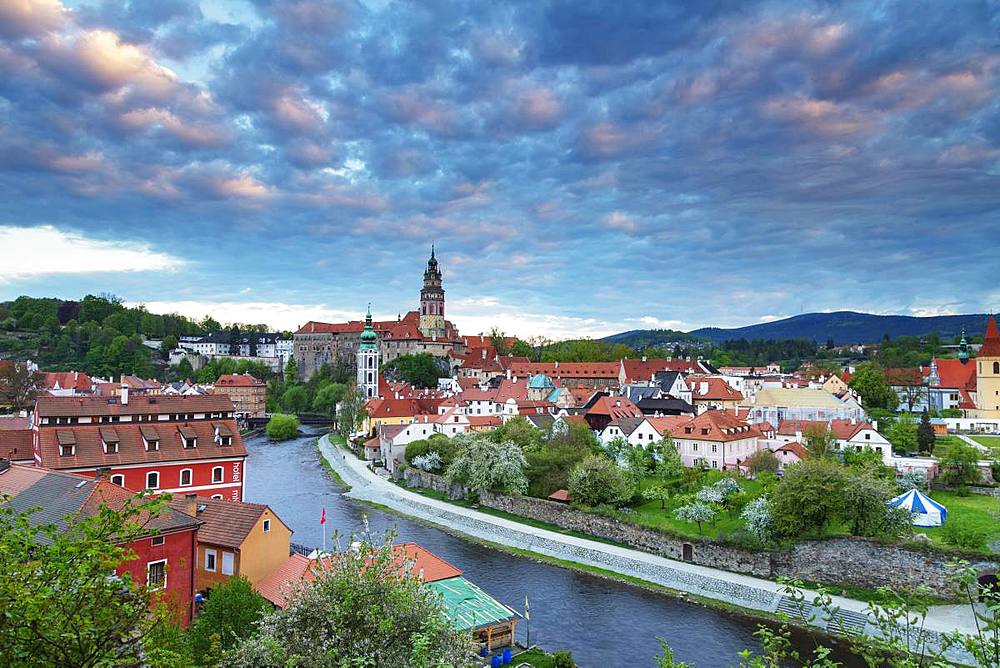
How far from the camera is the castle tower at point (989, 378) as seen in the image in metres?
50.6

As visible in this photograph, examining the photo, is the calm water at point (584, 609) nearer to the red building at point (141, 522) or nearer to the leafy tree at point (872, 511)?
the leafy tree at point (872, 511)

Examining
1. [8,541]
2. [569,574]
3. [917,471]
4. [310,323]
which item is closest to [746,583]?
[569,574]

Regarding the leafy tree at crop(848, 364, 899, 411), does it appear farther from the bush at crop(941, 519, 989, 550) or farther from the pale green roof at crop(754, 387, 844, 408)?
the bush at crop(941, 519, 989, 550)

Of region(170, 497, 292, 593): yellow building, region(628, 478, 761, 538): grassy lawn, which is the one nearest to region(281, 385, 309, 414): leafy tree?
region(628, 478, 761, 538): grassy lawn

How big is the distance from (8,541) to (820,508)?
2649 centimetres

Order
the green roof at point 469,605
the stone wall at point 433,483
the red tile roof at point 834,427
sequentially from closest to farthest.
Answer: the green roof at point 469,605 → the red tile roof at point 834,427 → the stone wall at point 433,483

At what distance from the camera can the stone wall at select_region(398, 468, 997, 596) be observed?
24.0 meters

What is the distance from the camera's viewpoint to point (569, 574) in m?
27.6

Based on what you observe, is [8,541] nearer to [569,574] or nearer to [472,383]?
[569,574]

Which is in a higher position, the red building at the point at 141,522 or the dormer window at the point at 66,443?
the dormer window at the point at 66,443

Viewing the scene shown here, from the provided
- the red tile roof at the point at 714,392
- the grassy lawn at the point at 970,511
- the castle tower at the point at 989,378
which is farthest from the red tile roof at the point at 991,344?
the grassy lawn at the point at 970,511

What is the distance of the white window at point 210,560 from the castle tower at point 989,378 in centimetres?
5446

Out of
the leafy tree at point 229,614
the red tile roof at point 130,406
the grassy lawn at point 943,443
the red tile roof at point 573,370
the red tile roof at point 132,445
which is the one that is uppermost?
the red tile roof at point 573,370

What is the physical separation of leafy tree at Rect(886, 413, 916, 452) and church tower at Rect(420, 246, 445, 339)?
7939 cm
